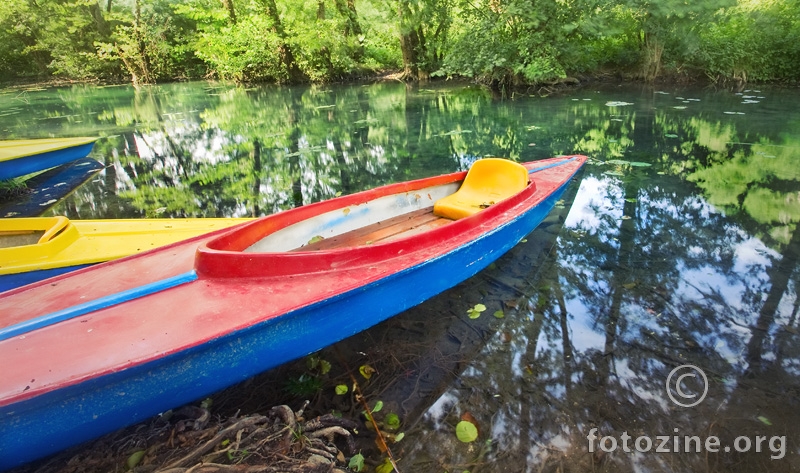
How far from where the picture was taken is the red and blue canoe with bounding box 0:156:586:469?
5.91 ft

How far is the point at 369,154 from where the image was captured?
795 centimetres

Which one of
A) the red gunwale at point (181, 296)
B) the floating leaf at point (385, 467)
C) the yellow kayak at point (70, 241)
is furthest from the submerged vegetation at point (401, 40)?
the floating leaf at point (385, 467)

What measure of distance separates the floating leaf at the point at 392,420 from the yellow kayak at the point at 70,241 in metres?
2.44

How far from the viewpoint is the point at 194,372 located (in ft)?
6.64

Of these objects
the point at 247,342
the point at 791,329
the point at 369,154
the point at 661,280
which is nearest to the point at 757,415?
the point at 791,329

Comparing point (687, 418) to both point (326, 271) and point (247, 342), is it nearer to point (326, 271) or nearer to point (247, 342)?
point (326, 271)

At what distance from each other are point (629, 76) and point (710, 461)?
16431mm

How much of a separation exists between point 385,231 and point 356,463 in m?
2.06

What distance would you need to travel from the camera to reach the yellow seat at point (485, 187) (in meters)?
4.07

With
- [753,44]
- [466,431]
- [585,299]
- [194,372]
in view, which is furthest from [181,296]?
[753,44]

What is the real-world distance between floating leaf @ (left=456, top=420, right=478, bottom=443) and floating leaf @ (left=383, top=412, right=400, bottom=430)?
34cm

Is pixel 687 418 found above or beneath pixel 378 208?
beneath
